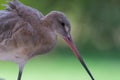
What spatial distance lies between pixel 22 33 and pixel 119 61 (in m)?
3.48

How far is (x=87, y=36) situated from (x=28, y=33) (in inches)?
155

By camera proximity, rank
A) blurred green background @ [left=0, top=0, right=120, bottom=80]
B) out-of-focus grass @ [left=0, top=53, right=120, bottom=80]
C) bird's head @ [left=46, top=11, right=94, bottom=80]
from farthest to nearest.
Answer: blurred green background @ [left=0, top=0, right=120, bottom=80] < out-of-focus grass @ [left=0, top=53, right=120, bottom=80] < bird's head @ [left=46, top=11, right=94, bottom=80]

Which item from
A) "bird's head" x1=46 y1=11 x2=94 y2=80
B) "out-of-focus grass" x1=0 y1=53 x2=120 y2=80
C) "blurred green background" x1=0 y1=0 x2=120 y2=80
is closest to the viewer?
"bird's head" x1=46 y1=11 x2=94 y2=80

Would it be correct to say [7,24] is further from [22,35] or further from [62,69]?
[62,69]

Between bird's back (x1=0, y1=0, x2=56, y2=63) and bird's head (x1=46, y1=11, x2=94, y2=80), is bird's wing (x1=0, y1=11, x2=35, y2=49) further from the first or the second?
bird's head (x1=46, y1=11, x2=94, y2=80)

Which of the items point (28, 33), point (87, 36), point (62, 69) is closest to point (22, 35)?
point (28, 33)

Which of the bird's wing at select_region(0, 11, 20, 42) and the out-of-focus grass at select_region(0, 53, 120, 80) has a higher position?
the out-of-focus grass at select_region(0, 53, 120, 80)

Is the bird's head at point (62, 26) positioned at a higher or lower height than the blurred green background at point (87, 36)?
lower

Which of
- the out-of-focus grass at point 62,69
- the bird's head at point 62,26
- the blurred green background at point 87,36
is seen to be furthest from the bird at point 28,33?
the blurred green background at point 87,36

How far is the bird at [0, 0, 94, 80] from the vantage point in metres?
2.64

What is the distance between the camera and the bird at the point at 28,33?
2.64 m

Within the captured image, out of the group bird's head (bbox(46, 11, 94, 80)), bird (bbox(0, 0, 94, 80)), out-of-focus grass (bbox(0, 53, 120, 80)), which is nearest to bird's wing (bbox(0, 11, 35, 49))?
bird (bbox(0, 0, 94, 80))

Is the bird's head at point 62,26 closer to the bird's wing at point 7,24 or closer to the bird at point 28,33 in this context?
the bird at point 28,33

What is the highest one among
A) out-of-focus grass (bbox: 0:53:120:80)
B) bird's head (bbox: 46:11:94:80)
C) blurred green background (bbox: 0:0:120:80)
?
blurred green background (bbox: 0:0:120:80)
